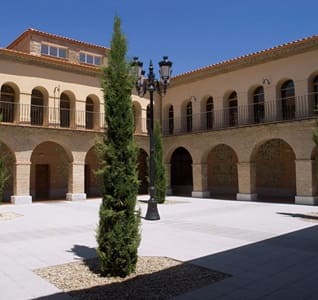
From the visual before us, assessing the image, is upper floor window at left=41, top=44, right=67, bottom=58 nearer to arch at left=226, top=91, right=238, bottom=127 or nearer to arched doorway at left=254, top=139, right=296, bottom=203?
arch at left=226, top=91, right=238, bottom=127

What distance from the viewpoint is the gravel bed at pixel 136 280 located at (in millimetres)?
5109

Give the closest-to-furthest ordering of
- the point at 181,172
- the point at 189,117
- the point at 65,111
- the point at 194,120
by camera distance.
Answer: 1. the point at 65,111
2. the point at 194,120
3. the point at 189,117
4. the point at 181,172

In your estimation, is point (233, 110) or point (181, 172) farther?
point (181, 172)

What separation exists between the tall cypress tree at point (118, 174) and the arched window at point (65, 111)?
54.9 feet

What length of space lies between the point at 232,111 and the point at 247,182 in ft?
16.3

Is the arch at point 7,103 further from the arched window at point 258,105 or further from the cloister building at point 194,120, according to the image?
the arched window at point 258,105

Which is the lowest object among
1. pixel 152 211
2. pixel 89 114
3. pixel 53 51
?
pixel 152 211

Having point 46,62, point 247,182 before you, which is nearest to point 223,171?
point 247,182

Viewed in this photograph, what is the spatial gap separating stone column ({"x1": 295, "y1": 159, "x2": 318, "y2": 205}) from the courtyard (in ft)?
11.0

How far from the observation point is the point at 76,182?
829 inches

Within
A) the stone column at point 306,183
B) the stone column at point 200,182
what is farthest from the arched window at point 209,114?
the stone column at point 306,183

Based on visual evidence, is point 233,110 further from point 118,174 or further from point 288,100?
point 118,174

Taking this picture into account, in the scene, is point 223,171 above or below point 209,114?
below

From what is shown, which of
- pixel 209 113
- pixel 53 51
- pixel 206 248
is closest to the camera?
pixel 206 248
